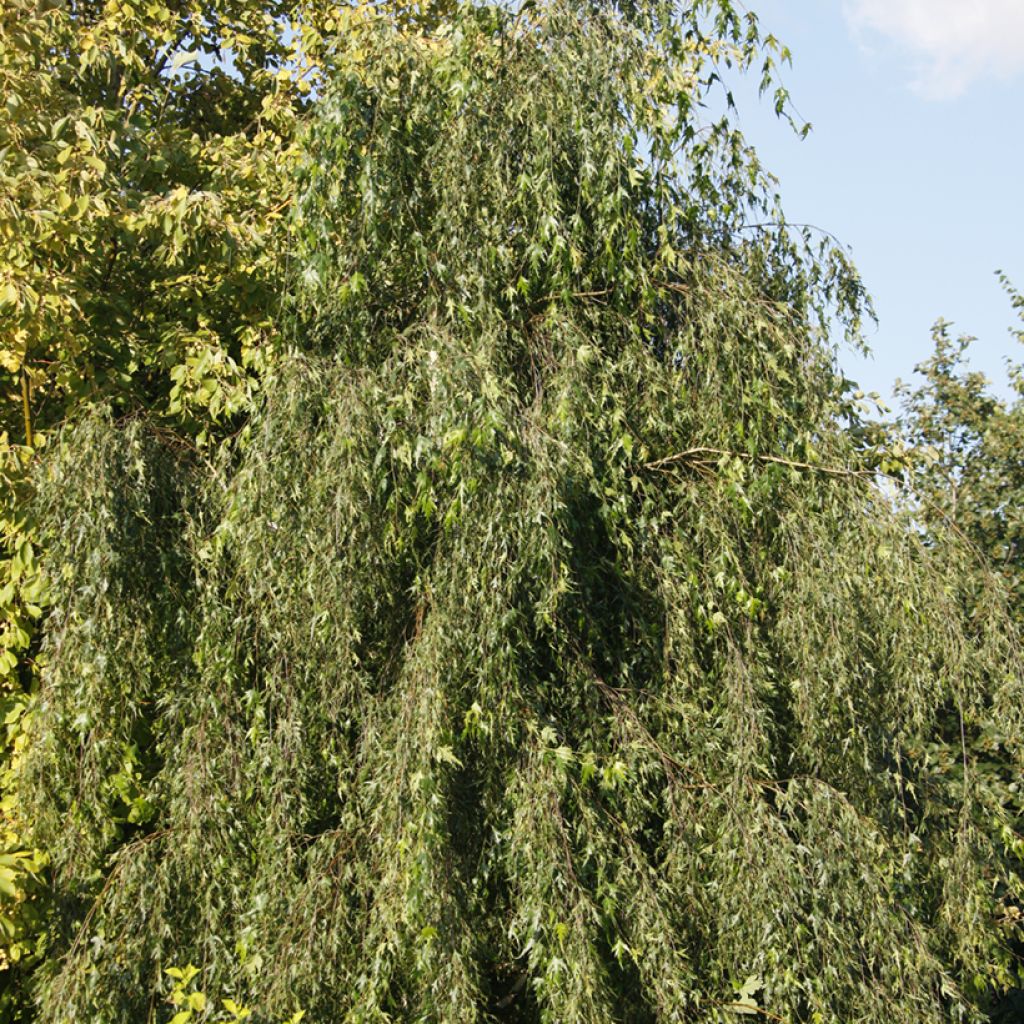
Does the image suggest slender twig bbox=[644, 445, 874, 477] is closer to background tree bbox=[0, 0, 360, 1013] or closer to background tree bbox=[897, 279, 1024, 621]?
background tree bbox=[0, 0, 360, 1013]

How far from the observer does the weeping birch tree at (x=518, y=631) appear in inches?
189

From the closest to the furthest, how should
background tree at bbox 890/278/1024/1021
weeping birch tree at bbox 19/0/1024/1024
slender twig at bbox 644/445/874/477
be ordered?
weeping birch tree at bbox 19/0/1024/1024
slender twig at bbox 644/445/874/477
background tree at bbox 890/278/1024/1021

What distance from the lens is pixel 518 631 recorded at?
15.9 feet

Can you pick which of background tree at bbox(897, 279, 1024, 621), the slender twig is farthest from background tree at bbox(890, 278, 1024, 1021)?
the slender twig

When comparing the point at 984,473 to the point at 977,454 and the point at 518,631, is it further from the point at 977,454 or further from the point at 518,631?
the point at 518,631

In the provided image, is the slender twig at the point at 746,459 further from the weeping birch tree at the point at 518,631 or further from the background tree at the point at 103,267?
the background tree at the point at 103,267

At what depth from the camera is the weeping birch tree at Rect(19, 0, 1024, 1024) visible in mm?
4801

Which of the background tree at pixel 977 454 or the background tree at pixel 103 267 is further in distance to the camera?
the background tree at pixel 977 454

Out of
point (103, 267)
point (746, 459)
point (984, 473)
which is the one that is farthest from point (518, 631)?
point (984, 473)

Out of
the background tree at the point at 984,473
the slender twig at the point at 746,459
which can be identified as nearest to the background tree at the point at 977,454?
the background tree at the point at 984,473

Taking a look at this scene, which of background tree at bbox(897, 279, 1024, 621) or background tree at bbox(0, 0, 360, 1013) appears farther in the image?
background tree at bbox(897, 279, 1024, 621)

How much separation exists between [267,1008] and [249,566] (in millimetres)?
1778

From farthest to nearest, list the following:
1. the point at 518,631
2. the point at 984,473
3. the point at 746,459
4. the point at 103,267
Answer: the point at 984,473 → the point at 103,267 → the point at 746,459 → the point at 518,631

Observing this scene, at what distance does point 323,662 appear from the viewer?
16.9ft
